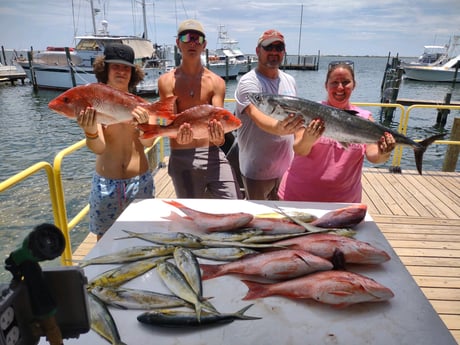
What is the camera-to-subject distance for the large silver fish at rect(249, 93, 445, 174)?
265 centimetres

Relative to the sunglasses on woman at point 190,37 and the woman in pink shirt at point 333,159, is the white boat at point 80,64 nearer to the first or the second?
the sunglasses on woman at point 190,37

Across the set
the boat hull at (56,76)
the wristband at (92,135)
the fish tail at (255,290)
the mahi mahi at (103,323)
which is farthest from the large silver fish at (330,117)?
the boat hull at (56,76)

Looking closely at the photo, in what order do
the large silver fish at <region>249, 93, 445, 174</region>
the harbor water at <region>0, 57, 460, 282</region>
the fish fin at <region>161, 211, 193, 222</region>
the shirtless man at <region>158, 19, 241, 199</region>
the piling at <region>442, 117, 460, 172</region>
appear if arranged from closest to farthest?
the fish fin at <region>161, 211, 193, 222</region>
the large silver fish at <region>249, 93, 445, 174</region>
the shirtless man at <region>158, 19, 241, 199</region>
the harbor water at <region>0, 57, 460, 282</region>
the piling at <region>442, 117, 460, 172</region>

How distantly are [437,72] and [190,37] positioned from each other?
51084 millimetres

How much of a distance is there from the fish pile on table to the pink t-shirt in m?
0.55

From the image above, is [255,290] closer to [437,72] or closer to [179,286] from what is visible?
[179,286]

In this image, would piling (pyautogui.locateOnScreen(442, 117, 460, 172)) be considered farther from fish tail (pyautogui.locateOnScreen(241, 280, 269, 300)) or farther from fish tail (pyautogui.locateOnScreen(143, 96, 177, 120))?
fish tail (pyautogui.locateOnScreen(241, 280, 269, 300))

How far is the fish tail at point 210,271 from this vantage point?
1.65 metres

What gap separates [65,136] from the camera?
54.4 feet

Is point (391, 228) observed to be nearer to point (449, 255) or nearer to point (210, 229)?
point (449, 255)

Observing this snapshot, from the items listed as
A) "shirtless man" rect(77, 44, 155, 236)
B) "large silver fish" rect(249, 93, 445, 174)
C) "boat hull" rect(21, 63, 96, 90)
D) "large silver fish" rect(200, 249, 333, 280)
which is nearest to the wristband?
"shirtless man" rect(77, 44, 155, 236)

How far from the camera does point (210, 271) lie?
1.67 meters

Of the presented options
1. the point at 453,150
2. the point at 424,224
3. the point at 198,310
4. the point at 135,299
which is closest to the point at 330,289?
the point at 198,310

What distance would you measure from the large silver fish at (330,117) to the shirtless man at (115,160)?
1055 mm
